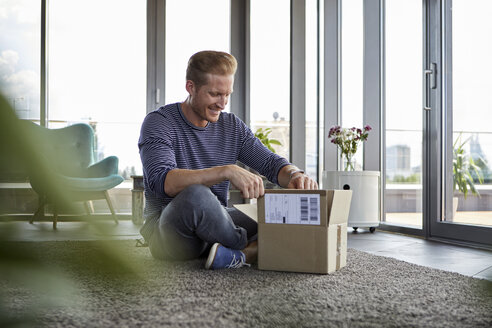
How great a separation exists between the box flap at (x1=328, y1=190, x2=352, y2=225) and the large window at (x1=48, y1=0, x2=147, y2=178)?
114 inches

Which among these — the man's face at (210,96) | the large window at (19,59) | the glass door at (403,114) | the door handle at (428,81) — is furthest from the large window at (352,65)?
the large window at (19,59)

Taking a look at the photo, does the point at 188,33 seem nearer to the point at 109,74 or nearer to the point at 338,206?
the point at 109,74

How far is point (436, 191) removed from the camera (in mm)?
2908

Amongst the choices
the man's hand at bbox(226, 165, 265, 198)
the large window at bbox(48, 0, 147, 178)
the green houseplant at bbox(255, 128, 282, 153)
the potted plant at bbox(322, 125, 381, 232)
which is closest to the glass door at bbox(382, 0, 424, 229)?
the potted plant at bbox(322, 125, 381, 232)

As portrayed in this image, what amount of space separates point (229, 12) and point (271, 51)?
62 cm

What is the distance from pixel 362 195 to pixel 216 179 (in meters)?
1.97

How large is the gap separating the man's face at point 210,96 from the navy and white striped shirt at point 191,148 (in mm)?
64

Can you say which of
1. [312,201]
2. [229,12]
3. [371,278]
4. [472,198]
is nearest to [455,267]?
[371,278]

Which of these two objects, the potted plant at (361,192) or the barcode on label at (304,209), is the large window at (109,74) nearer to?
the potted plant at (361,192)

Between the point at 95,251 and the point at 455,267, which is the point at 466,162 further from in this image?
the point at 95,251

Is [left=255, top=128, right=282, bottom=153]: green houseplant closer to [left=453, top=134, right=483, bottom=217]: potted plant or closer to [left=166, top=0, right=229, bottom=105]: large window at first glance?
[left=166, top=0, right=229, bottom=105]: large window

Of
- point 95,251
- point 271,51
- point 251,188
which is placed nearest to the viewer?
point 95,251

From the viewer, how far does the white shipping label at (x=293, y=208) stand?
4.97ft

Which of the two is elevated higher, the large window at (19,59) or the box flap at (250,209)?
the large window at (19,59)
